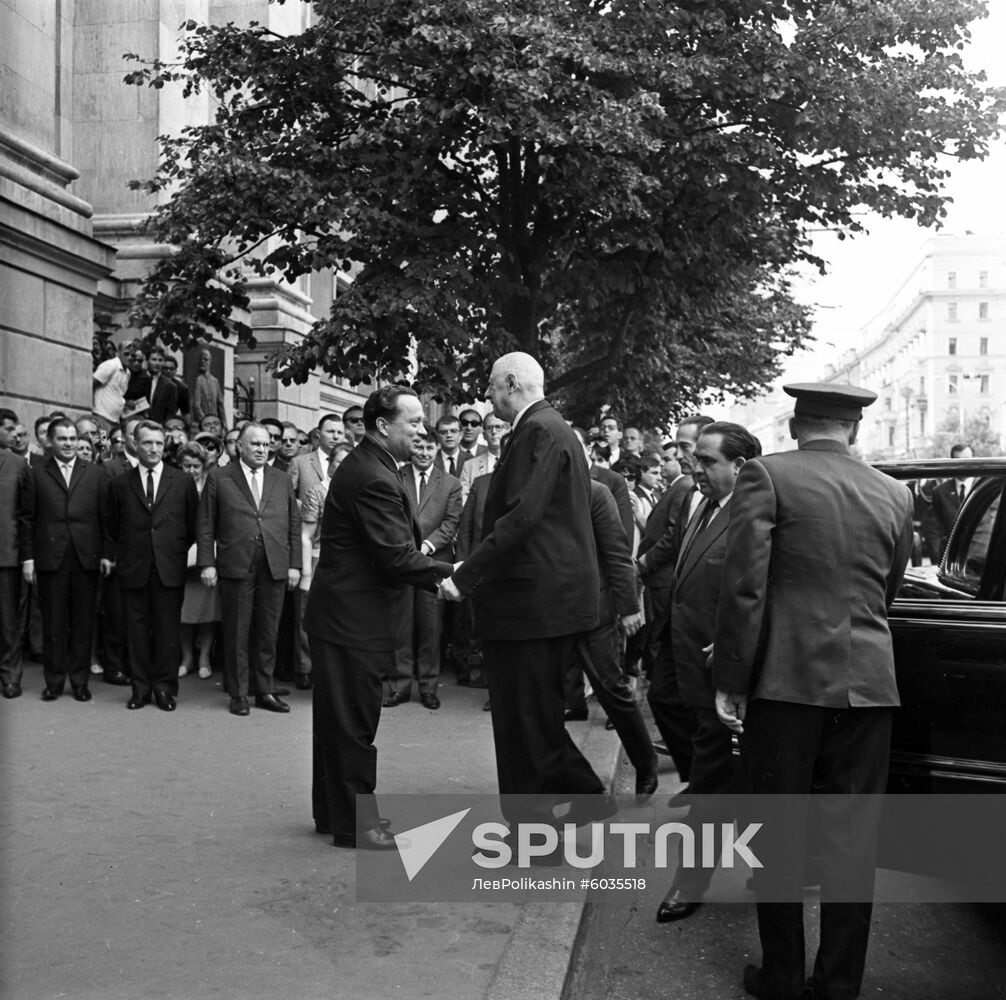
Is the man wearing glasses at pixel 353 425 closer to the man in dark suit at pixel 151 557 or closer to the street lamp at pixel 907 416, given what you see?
the man in dark suit at pixel 151 557

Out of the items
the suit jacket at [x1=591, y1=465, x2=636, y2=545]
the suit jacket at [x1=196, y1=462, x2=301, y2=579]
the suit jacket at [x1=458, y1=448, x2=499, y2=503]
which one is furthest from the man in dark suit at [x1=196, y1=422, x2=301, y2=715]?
the suit jacket at [x1=591, y1=465, x2=636, y2=545]

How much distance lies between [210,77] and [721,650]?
35.2 ft

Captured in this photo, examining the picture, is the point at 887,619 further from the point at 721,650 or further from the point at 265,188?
the point at 265,188

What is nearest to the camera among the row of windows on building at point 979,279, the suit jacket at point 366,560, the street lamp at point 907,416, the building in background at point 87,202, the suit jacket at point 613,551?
the suit jacket at point 366,560

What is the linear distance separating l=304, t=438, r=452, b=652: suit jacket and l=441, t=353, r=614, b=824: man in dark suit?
0.32 meters

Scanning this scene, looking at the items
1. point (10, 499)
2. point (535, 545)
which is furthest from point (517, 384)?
point (10, 499)

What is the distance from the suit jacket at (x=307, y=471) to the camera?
973cm

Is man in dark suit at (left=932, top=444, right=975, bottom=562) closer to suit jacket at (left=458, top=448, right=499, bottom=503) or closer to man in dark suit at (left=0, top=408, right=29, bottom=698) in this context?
suit jacket at (left=458, top=448, right=499, bottom=503)

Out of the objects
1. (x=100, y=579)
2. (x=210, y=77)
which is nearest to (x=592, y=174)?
(x=210, y=77)

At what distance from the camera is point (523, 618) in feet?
16.2

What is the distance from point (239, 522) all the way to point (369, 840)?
4062mm

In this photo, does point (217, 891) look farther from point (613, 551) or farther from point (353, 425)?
point (353, 425)

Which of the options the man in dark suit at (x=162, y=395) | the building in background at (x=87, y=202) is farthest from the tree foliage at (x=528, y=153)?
the building in background at (x=87, y=202)

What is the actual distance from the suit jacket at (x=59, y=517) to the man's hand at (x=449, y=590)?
15.8 ft
